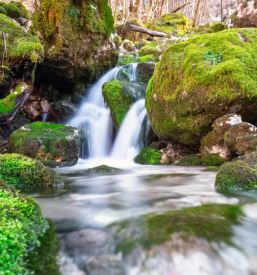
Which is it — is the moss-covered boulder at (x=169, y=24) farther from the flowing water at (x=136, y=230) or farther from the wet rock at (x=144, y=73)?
the flowing water at (x=136, y=230)

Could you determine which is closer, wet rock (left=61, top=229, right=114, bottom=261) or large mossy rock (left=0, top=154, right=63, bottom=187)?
wet rock (left=61, top=229, right=114, bottom=261)

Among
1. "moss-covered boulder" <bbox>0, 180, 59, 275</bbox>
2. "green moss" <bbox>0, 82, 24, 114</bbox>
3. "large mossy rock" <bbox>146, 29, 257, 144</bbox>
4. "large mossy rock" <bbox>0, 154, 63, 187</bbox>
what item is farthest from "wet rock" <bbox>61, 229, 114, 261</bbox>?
"green moss" <bbox>0, 82, 24, 114</bbox>

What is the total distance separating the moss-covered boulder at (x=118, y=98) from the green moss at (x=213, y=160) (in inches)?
156

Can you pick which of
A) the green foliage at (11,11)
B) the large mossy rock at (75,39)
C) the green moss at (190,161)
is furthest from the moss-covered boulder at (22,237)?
the green foliage at (11,11)

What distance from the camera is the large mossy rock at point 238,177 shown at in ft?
11.1

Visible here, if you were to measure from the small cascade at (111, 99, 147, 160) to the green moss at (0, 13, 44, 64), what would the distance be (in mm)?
3824

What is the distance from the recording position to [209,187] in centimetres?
372

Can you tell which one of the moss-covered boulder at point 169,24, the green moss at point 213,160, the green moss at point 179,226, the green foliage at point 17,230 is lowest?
the green moss at point 213,160

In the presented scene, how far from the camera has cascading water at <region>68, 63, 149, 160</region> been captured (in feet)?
29.8

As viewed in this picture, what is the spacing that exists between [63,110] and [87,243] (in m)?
10.7

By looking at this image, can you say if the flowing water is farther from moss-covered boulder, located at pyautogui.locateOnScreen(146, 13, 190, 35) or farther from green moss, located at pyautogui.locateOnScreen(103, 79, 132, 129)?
moss-covered boulder, located at pyautogui.locateOnScreen(146, 13, 190, 35)

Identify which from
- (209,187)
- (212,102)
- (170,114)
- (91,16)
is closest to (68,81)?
(91,16)

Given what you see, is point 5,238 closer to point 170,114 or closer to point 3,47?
point 170,114

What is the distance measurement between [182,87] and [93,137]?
5.04 m
